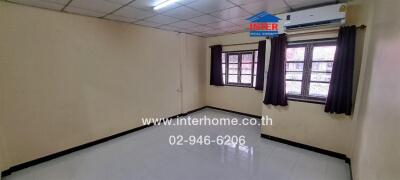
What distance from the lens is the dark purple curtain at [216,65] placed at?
200 inches

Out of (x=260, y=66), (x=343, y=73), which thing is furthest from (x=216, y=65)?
(x=343, y=73)

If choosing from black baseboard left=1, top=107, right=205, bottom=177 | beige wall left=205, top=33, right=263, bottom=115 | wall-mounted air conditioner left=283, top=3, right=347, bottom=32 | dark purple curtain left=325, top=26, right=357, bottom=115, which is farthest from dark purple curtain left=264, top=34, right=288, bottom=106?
black baseboard left=1, top=107, right=205, bottom=177

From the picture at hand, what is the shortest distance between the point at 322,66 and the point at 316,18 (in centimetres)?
79

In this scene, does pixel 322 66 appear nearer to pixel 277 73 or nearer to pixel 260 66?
pixel 277 73

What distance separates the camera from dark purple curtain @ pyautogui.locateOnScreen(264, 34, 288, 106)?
3.03 metres

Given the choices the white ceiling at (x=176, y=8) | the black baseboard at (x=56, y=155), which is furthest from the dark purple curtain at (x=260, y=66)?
the black baseboard at (x=56, y=155)

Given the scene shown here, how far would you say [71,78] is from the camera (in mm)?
2822

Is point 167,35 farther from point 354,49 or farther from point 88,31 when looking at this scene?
point 354,49

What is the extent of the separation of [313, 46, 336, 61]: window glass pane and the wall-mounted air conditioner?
373mm

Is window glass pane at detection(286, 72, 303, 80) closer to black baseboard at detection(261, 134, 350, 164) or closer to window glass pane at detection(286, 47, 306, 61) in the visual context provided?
window glass pane at detection(286, 47, 306, 61)

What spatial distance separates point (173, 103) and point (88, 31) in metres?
2.53

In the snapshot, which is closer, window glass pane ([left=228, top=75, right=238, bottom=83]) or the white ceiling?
the white ceiling

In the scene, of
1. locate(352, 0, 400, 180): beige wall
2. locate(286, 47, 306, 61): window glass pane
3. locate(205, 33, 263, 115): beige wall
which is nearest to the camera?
locate(352, 0, 400, 180): beige wall

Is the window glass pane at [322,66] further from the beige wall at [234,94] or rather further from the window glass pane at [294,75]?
the beige wall at [234,94]
